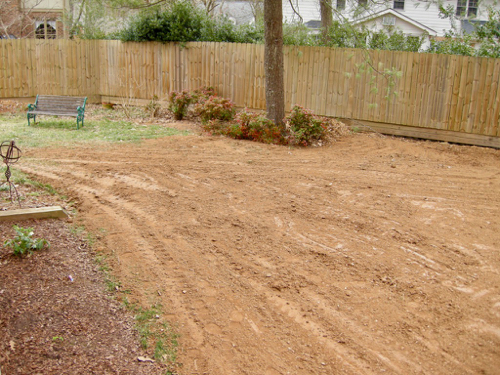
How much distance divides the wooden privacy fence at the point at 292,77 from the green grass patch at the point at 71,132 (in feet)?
8.10

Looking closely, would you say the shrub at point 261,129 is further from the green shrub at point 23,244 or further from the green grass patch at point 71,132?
the green shrub at point 23,244

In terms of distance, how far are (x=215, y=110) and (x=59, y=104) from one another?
4068mm

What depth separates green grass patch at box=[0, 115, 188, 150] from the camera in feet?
32.7

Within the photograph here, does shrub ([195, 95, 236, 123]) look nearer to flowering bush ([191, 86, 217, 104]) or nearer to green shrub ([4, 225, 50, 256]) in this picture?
flowering bush ([191, 86, 217, 104])

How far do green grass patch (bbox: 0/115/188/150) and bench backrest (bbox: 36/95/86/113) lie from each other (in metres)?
0.32

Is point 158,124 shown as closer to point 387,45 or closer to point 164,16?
point 164,16

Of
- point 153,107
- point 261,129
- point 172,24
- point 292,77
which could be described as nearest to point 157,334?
point 261,129

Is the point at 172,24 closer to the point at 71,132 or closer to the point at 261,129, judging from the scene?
the point at 71,132

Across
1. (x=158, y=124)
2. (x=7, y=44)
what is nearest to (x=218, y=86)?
(x=158, y=124)

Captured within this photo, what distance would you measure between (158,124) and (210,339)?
9523mm

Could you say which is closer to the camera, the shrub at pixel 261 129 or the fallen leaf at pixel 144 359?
the fallen leaf at pixel 144 359

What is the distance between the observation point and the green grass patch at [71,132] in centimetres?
Result: 996

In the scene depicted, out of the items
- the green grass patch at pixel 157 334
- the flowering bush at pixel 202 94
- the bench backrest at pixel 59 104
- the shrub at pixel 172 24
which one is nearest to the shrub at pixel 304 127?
the flowering bush at pixel 202 94

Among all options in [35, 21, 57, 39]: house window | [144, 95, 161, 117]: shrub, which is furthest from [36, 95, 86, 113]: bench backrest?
[35, 21, 57, 39]: house window
